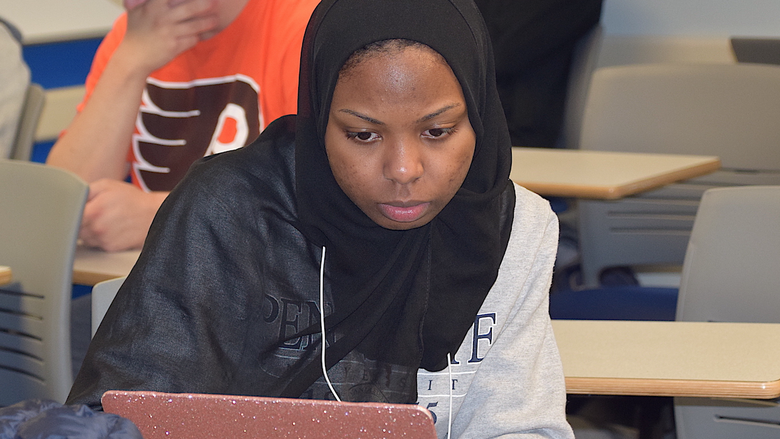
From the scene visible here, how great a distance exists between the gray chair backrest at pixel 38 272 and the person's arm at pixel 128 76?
0.84ft

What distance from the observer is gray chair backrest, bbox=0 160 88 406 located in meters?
1.69

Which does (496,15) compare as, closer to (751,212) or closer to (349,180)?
(751,212)

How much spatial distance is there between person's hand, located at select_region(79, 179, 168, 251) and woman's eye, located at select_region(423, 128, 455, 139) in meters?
1.02

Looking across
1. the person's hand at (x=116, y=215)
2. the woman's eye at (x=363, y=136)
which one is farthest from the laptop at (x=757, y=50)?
the woman's eye at (x=363, y=136)

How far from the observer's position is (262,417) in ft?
2.39

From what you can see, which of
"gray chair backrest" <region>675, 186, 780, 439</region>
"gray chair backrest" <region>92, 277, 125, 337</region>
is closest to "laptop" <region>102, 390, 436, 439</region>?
"gray chair backrest" <region>92, 277, 125, 337</region>

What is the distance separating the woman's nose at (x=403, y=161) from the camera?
96cm

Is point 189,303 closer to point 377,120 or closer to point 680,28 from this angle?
point 377,120

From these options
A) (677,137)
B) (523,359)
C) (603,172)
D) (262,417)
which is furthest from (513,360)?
(677,137)

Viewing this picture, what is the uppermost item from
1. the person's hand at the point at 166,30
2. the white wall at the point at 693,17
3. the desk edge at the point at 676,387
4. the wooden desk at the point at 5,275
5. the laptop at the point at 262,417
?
the white wall at the point at 693,17

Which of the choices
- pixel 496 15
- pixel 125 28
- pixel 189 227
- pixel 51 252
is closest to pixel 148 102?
pixel 125 28

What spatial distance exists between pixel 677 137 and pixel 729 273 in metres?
1.10

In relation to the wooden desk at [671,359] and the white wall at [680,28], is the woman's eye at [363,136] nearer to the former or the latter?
the wooden desk at [671,359]

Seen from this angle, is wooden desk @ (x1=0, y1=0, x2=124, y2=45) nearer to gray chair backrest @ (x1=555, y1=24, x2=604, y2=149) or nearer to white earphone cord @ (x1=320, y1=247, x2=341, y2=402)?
gray chair backrest @ (x1=555, y1=24, x2=604, y2=149)
